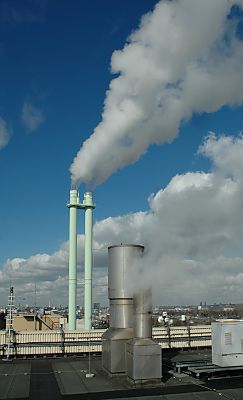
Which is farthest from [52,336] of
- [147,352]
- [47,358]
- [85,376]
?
[147,352]

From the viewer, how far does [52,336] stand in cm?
2827

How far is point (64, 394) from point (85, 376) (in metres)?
3.73

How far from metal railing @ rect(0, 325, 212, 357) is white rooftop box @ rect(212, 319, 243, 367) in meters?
9.46

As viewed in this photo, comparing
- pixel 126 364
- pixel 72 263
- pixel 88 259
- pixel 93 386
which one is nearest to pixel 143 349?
pixel 126 364

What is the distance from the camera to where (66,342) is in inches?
1110

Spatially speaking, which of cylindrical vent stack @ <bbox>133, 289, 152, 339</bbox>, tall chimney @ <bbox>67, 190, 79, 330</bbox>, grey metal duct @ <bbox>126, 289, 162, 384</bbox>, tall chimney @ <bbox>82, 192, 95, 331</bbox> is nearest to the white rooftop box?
grey metal duct @ <bbox>126, 289, 162, 384</bbox>

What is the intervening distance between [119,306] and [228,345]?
5399mm

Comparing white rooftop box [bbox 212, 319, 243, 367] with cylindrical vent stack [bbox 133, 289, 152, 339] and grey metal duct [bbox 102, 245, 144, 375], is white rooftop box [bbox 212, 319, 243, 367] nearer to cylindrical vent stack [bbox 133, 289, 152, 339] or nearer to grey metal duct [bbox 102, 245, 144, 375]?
cylindrical vent stack [bbox 133, 289, 152, 339]

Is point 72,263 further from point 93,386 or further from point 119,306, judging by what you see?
point 93,386

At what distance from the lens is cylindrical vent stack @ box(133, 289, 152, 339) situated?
18.8m

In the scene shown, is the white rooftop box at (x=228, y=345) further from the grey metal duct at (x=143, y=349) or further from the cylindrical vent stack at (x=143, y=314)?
the cylindrical vent stack at (x=143, y=314)

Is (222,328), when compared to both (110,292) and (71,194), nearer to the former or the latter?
(110,292)

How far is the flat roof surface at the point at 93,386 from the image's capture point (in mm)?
16234

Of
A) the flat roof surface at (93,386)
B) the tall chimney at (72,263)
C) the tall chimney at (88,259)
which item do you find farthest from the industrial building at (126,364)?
the tall chimney at (88,259)
